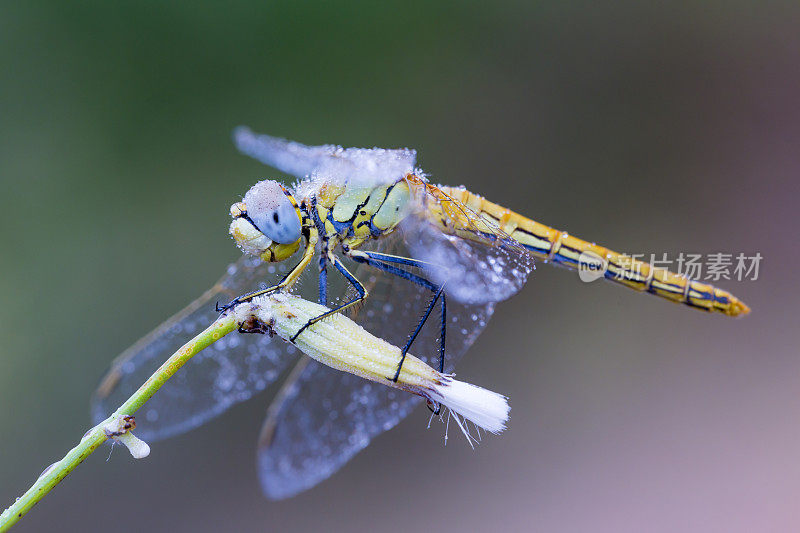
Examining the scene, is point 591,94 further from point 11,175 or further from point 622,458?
point 11,175

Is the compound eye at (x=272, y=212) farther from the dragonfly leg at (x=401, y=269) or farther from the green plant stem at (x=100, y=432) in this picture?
the green plant stem at (x=100, y=432)

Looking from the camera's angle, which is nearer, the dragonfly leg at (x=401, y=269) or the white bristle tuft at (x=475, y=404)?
the white bristle tuft at (x=475, y=404)

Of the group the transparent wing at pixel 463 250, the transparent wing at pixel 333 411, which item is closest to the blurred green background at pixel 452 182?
the transparent wing at pixel 333 411

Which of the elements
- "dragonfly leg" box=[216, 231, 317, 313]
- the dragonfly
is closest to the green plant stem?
"dragonfly leg" box=[216, 231, 317, 313]

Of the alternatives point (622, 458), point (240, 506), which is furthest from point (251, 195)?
point (622, 458)

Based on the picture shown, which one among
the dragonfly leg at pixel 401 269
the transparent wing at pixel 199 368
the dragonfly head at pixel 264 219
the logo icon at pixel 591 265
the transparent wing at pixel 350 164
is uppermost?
the logo icon at pixel 591 265

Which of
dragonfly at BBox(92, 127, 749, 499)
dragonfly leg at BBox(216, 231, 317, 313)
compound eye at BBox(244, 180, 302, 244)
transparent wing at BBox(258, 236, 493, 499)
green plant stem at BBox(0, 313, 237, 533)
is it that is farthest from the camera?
transparent wing at BBox(258, 236, 493, 499)

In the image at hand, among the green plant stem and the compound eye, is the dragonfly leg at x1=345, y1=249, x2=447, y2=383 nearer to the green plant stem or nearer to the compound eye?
the compound eye
